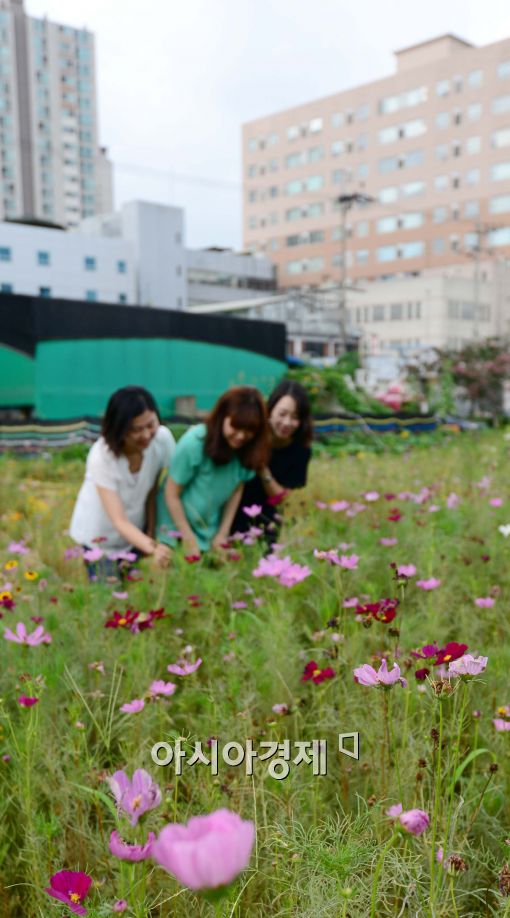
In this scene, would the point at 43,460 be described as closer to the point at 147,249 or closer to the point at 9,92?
the point at 147,249

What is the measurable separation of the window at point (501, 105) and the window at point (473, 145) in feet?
5.08

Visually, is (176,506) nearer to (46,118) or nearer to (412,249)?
(412,249)

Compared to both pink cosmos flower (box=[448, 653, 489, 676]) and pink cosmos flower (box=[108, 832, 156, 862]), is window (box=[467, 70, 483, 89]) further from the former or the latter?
pink cosmos flower (box=[108, 832, 156, 862])

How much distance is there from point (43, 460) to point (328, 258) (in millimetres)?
39713

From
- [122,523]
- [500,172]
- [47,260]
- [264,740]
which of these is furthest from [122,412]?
[500,172]

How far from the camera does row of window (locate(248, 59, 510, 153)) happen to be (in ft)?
127

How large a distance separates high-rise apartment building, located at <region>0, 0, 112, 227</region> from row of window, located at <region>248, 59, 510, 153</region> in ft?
75.3

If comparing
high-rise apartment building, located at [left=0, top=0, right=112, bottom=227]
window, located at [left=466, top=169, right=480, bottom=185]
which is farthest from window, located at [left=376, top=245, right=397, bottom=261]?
high-rise apartment building, located at [left=0, top=0, right=112, bottom=227]

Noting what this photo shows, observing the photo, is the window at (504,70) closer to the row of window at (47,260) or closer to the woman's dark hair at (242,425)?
the row of window at (47,260)

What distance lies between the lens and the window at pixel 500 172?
1454 inches

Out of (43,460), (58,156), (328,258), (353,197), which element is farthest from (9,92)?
(43,460)

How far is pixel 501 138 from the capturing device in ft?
123

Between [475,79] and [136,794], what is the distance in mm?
45880

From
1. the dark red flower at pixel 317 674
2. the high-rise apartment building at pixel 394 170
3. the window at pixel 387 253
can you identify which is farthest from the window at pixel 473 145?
the dark red flower at pixel 317 674
